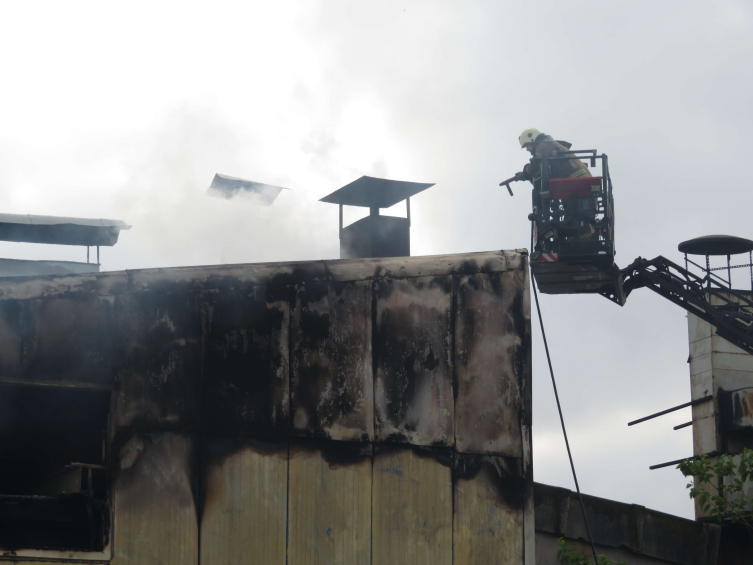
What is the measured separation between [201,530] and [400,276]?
10.1ft

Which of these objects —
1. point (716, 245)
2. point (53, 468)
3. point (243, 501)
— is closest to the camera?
point (243, 501)

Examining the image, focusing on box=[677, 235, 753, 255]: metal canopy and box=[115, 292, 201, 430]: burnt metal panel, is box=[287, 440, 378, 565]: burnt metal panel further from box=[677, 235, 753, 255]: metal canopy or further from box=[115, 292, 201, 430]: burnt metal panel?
box=[677, 235, 753, 255]: metal canopy

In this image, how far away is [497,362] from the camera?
7.23 metres

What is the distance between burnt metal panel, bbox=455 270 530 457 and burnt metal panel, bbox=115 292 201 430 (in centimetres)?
260

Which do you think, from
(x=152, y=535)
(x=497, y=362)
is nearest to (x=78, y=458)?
(x=152, y=535)

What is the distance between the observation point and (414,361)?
7.35 metres

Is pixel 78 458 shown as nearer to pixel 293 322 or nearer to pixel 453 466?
pixel 293 322

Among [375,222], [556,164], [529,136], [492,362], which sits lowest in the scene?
[492,362]

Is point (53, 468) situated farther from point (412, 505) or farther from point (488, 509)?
point (488, 509)

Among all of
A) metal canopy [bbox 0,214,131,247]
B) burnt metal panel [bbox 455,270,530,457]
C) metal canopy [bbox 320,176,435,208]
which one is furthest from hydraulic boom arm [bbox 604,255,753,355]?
metal canopy [bbox 0,214,131,247]

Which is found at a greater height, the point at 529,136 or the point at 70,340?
the point at 529,136

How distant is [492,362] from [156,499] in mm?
3489

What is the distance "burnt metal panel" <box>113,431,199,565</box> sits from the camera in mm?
7406

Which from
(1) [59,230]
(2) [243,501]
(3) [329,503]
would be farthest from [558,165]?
(1) [59,230]
